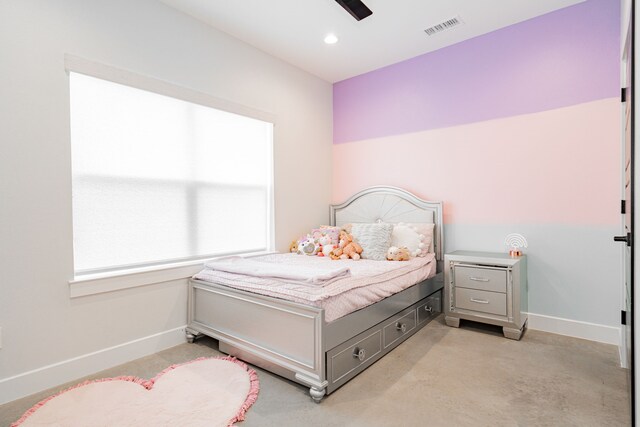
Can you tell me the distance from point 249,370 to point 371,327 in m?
0.86

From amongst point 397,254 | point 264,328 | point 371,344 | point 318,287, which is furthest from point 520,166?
point 264,328

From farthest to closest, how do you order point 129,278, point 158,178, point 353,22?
1. point 353,22
2. point 158,178
3. point 129,278

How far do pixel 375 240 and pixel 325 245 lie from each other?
0.54 m

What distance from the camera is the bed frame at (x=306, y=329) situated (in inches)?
75.3

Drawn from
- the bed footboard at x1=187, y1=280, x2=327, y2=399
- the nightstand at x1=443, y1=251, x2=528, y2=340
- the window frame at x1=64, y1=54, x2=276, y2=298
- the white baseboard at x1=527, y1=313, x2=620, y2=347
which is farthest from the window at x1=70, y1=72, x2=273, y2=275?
the white baseboard at x1=527, y1=313, x2=620, y2=347

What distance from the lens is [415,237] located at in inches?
129

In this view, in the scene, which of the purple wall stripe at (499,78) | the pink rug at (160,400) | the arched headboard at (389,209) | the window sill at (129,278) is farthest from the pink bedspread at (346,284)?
the purple wall stripe at (499,78)

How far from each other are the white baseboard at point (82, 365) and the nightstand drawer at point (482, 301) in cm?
238

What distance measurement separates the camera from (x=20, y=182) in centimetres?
196

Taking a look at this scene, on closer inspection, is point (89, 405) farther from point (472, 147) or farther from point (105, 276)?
point (472, 147)

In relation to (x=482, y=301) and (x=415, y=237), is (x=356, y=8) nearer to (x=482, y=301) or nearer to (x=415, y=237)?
(x=415, y=237)

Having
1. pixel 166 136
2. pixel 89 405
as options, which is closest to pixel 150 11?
pixel 166 136

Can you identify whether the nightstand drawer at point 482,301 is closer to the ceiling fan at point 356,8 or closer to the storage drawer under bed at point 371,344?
the storage drawer under bed at point 371,344

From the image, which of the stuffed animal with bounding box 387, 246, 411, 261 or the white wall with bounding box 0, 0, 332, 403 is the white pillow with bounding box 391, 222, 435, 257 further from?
the white wall with bounding box 0, 0, 332, 403
